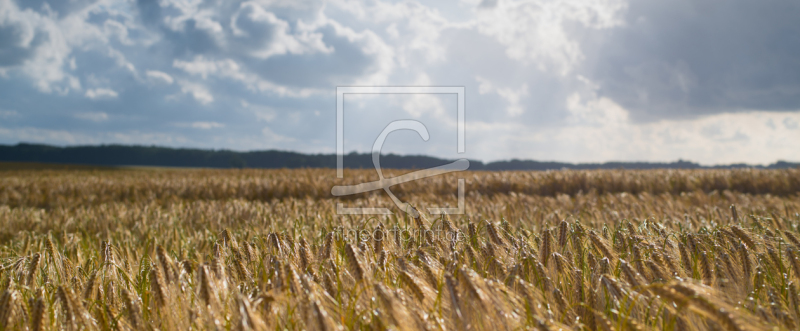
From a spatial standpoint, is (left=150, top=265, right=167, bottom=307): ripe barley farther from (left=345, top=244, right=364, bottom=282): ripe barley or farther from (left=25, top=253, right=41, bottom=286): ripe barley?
(left=25, top=253, right=41, bottom=286): ripe barley

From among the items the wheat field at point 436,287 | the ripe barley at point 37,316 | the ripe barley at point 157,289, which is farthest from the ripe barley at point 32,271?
the ripe barley at point 157,289

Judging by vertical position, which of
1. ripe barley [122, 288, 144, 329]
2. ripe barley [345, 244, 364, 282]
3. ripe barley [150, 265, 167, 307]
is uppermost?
ripe barley [345, 244, 364, 282]

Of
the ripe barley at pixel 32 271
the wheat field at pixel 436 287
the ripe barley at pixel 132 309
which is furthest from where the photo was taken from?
the ripe barley at pixel 32 271

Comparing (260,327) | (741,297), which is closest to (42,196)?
(260,327)

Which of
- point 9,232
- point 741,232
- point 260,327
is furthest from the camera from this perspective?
point 9,232

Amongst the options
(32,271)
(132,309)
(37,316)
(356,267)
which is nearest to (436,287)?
(356,267)

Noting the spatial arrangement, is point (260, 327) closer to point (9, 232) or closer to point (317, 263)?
point (317, 263)

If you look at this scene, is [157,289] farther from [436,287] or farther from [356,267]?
[436,287]

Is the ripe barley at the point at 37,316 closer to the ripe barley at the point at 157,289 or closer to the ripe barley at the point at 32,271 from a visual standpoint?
the ripe barley at the point at 157,289

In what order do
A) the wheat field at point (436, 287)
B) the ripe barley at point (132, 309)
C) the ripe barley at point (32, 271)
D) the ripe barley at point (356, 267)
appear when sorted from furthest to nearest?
the ripe barley at point (32, 271)
the ripe barley at point (132, 309)
the ripe barley at point (356, 267)
the wheat field at point (436, 287)

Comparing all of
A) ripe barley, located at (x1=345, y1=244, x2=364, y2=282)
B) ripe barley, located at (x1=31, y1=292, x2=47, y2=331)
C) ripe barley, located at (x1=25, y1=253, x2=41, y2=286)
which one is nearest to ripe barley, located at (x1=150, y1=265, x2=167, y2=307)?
ripe barley, located at (x1=31, y1=292, x2=47, y2=331)

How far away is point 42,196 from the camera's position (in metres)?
12.4

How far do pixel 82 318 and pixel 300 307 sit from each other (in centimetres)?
97

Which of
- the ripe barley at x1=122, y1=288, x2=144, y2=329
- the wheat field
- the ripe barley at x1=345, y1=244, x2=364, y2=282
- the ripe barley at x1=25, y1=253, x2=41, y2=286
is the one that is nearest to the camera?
the wheat field
